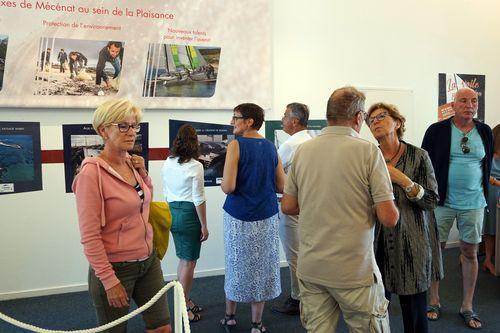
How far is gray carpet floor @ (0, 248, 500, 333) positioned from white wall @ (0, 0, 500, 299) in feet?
0.75

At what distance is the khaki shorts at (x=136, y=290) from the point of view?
68.5 inches

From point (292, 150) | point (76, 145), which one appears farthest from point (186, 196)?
point (76, 145)

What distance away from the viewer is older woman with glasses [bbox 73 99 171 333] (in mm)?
1648

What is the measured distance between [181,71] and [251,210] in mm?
1755

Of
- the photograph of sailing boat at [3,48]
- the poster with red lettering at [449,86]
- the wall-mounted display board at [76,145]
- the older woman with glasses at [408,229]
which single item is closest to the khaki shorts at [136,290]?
the older woman with glasses at [408,229]

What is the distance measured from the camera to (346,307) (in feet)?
5.68

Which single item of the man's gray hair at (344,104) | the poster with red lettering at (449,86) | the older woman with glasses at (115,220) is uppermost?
the poster with red lettering at (449,86)

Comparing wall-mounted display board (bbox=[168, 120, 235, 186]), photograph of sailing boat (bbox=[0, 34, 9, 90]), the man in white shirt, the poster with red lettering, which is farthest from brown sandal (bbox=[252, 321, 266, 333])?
the poster with red lettering

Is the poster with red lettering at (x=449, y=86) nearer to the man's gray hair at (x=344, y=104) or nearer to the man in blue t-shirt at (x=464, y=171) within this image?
the man in blue t-shirt at (x=464, y=171)

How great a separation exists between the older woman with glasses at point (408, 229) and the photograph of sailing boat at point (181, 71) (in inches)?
79.6

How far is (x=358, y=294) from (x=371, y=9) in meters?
3.43

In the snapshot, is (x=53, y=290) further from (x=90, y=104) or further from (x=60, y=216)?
(x=90, y=104)

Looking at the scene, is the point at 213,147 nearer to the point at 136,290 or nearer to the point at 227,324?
the point at 227,324

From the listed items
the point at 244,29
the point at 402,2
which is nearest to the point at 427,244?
the point at 244,29
